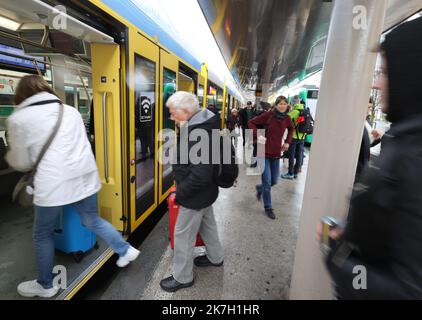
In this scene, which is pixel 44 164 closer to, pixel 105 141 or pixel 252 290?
pixel 105 141

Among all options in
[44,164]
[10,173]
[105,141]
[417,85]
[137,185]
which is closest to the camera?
[417,85]

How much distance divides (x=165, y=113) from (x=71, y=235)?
6.52 ft

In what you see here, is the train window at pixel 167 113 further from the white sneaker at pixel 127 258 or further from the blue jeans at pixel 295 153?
the blue jeans at pixel 295 153

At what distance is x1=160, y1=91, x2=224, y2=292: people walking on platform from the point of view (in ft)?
6.02

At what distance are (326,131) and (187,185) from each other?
109 cm

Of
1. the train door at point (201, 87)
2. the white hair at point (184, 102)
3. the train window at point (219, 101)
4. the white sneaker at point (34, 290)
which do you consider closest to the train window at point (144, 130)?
the white hair at point (184, 102)

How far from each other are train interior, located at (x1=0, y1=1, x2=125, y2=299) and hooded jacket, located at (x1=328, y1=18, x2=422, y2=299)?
197cm

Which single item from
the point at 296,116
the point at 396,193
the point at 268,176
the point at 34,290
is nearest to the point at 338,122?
the point at 396,193

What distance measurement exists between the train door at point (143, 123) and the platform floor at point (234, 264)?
1.52ft

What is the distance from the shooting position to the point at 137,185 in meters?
2.77

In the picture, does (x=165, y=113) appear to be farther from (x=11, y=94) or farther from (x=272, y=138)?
(x=11, y=94)

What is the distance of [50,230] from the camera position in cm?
183

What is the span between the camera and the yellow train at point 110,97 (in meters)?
1.85
